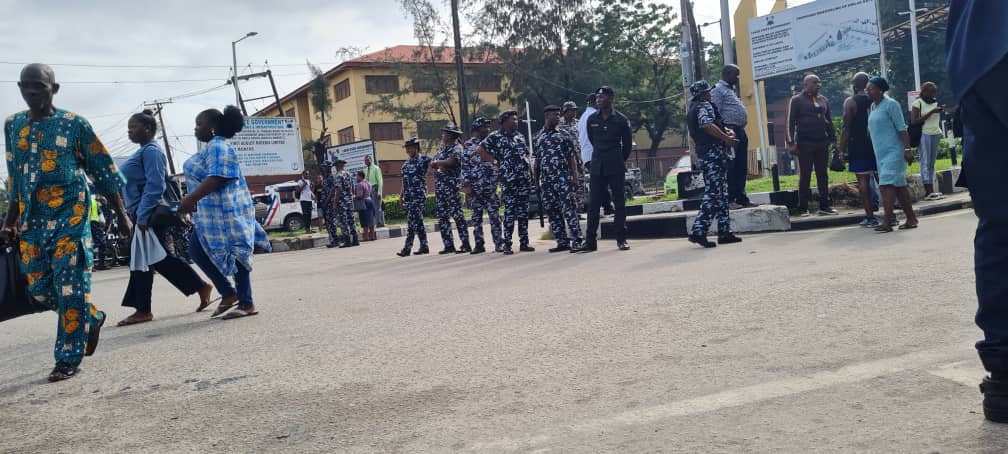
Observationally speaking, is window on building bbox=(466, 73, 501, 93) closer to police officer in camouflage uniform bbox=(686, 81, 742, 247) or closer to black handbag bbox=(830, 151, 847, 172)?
black handbag bbox=(830, 151, 847, 172)

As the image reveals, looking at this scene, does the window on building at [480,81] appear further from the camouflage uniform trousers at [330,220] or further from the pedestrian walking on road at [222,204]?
the pedestrian walking on road at [222,204]

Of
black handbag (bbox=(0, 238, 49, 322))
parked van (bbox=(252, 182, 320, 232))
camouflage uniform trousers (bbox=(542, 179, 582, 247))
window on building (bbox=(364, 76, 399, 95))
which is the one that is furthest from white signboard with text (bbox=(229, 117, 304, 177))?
black handbag (bbox=(0, 238, 49, 322))

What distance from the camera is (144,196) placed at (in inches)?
250

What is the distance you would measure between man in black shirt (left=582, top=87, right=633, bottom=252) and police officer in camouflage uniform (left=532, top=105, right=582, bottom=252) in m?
0.48

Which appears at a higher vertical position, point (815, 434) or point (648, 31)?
point (648, 31)

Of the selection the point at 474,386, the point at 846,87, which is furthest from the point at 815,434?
the point at 846,87

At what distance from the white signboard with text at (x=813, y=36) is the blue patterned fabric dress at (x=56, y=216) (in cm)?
2476

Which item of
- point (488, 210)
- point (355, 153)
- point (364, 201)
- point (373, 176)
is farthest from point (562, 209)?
point (355, 153)

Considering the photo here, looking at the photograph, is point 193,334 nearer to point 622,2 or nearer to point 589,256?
point 589,256

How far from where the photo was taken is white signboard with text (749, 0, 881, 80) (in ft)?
80.9

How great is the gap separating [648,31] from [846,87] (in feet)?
101

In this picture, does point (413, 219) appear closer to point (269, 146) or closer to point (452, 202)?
point (452, 202)

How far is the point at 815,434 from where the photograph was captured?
8.21 feet

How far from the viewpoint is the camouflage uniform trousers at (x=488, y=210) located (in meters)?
10.9
